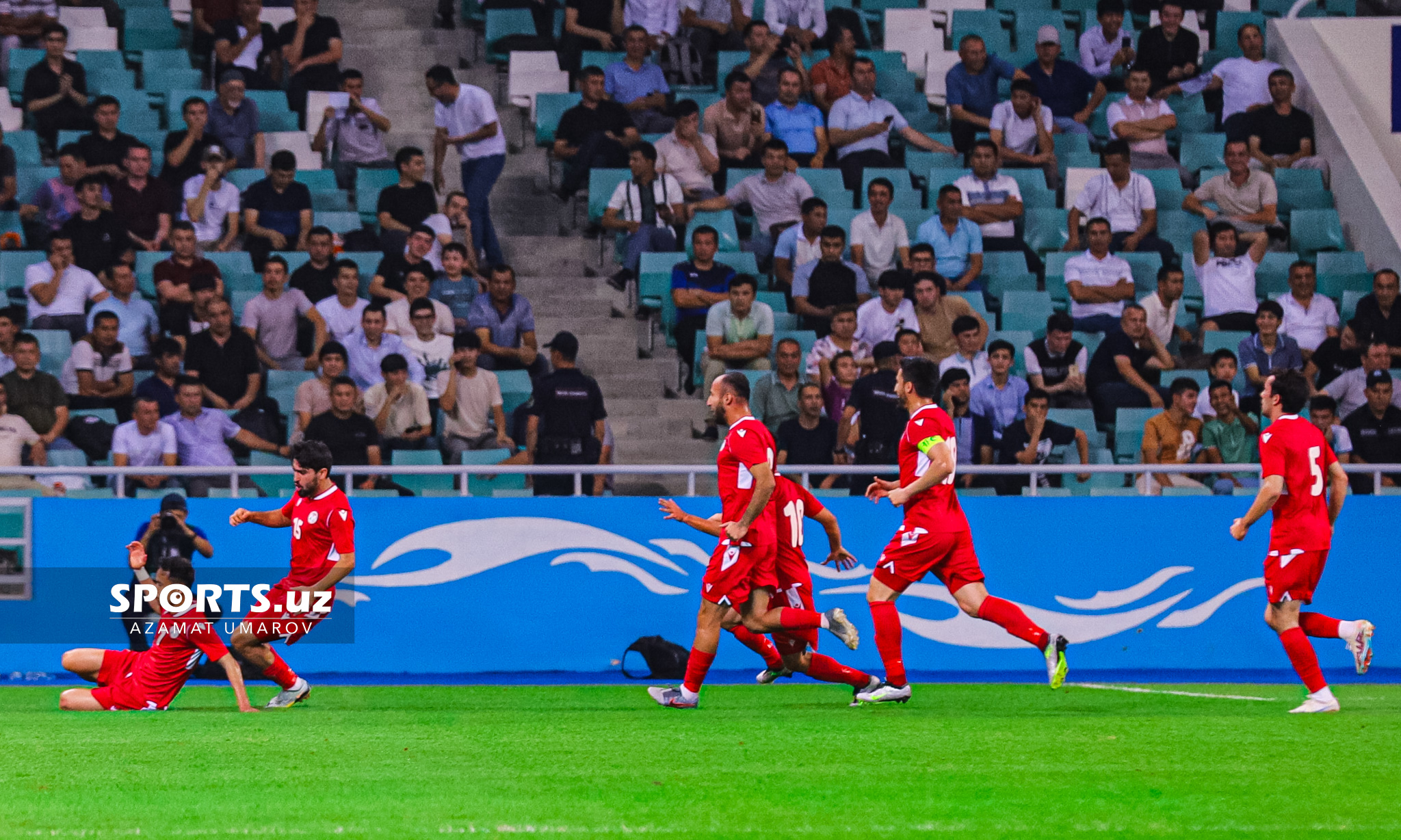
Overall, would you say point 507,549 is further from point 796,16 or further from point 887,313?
point 796,16

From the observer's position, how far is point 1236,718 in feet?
31.0

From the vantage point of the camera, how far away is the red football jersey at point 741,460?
9594mm

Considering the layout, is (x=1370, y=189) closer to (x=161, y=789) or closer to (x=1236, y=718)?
(x=1236, y=718)

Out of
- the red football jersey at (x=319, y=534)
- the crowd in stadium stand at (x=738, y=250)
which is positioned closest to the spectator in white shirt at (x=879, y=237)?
the crowd in stadium stand at (x=738, y=250)

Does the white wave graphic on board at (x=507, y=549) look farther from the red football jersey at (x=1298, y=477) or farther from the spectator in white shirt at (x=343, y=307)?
the red football jersey at (x=1298, y=477)

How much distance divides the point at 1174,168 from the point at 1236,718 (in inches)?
379

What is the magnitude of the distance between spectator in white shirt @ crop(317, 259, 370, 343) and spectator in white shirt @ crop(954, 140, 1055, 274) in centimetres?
618

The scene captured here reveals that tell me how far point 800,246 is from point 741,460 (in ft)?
21.0

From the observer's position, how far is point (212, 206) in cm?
1585

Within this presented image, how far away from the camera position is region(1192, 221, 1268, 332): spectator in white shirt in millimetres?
16016

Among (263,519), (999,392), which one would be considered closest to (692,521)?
(263,519)

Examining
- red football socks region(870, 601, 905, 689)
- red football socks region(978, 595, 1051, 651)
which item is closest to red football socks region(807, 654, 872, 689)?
red football socks region(870, 601, 905, 689)

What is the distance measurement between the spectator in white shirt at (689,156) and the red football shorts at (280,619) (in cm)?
711

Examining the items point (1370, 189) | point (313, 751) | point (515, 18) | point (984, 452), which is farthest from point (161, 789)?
point (1370, 189)
